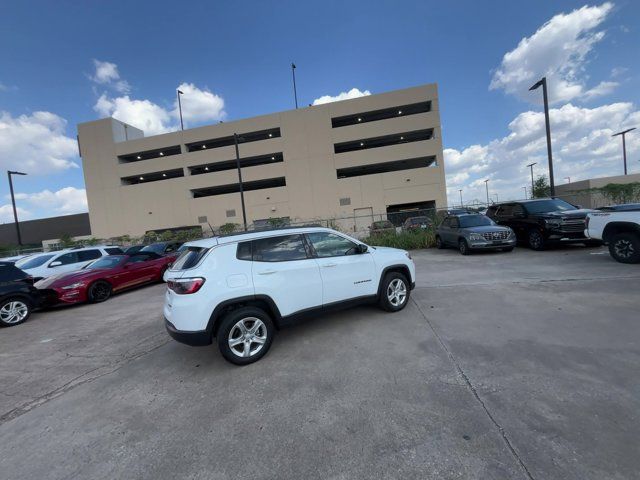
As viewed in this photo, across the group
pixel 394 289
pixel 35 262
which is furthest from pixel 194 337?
pixel 35 262

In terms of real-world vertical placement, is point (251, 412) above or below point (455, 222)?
below

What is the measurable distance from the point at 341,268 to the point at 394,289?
1.34 metres

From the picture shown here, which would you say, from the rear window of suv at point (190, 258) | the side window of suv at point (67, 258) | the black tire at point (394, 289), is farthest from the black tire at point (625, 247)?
the side window of suv at point (67, 258)

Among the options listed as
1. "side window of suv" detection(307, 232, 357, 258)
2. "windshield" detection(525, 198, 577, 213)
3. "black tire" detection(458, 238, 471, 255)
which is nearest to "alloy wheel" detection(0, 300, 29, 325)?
"side window of suv" detection(307, 232, 357, 258)

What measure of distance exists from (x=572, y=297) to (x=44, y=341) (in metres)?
10.1

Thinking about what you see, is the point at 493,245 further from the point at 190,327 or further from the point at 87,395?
the point at 87,395

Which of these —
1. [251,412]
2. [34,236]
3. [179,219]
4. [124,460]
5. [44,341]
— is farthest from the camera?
[34,236]

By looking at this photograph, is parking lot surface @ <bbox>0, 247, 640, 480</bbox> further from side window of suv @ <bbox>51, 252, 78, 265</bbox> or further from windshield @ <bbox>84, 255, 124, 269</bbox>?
side window of suv @ <bbox>51, 252, 78, 265</bbox>

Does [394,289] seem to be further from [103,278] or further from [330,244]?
[103,278]

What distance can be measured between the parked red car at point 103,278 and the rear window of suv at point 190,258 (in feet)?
21.7

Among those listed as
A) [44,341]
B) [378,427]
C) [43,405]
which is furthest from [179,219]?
[378,427]

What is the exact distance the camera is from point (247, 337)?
384 centimetres

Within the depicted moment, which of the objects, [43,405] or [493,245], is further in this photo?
[493,245]

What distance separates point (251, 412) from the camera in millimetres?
2852
